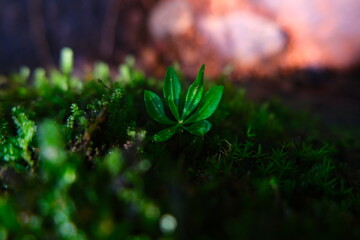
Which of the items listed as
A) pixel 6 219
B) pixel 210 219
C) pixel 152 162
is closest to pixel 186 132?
pixel 152 162

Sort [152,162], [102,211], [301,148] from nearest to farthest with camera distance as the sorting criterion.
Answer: [102,211], [152,162], [301,148]

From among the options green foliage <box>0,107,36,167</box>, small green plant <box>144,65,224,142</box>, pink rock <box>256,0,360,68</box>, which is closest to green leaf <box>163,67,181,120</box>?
small green plant <box>144,65,224,142</box>

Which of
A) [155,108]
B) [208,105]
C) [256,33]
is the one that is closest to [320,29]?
[256,33]

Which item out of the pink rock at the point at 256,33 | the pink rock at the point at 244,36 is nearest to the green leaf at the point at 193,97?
the pink rock at the point at 256,33

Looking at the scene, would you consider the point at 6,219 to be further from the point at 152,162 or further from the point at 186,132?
the point at 186,132

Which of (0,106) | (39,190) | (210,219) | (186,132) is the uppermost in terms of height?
(0,106)

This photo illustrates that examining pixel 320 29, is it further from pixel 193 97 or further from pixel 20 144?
pixel 20 144
